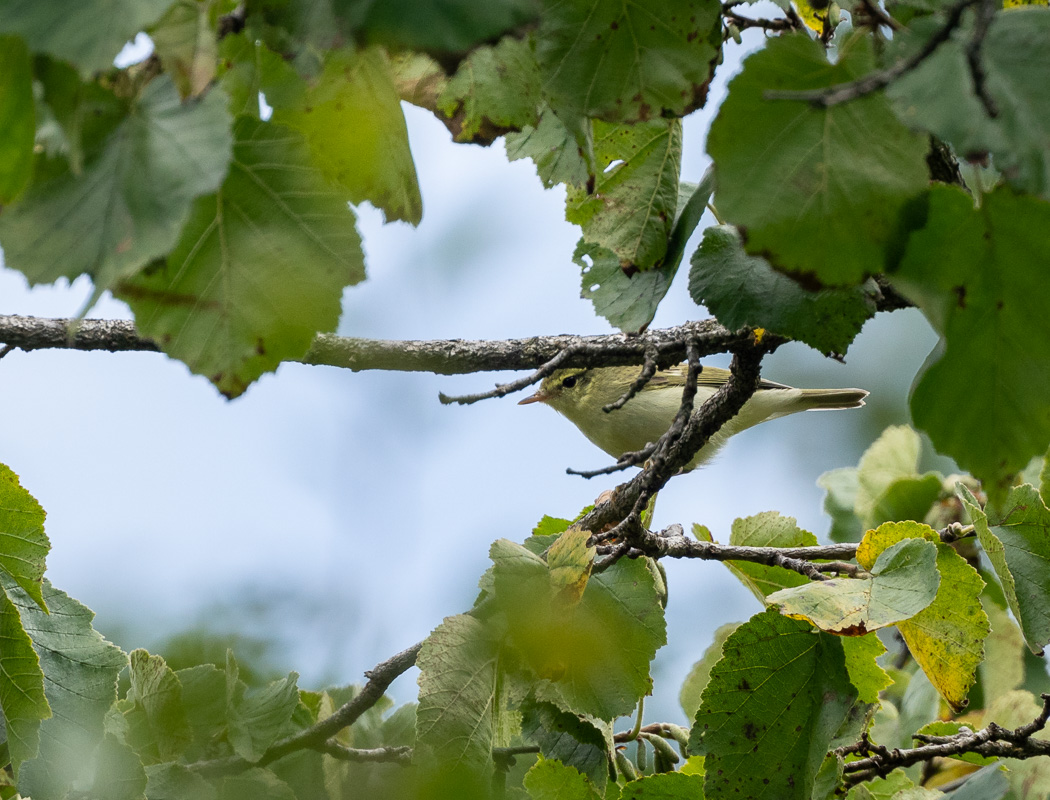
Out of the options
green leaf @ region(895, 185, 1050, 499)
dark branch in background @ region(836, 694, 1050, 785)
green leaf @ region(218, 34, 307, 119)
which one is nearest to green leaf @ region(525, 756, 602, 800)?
dark branch in background @ region(836, 694, 1050, 785)

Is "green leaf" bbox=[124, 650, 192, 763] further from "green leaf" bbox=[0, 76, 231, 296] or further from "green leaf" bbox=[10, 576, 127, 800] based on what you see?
"green leaf" bbox=[0, 76, 231, 296]

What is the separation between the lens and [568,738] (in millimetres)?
1200

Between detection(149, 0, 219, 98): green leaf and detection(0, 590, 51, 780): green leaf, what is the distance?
0.71 metres

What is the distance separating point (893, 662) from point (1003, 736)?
1396mm

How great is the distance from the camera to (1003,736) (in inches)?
49.0

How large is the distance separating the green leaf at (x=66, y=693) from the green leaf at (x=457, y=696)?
0.37m

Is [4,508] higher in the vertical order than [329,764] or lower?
higher

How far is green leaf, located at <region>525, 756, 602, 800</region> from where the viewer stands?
1.18m

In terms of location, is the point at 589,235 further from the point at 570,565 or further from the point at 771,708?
the point at 771,708

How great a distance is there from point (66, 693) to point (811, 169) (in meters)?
1.00

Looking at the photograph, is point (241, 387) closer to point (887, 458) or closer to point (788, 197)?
point (788, 197)

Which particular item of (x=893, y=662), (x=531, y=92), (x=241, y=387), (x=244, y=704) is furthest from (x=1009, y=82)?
(x=893, y=662)

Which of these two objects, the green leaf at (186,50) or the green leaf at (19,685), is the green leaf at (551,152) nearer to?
the green leaf at (186,50)

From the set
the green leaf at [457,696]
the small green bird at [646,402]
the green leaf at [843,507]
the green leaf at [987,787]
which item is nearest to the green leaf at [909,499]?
the green leaf at [843,507]
